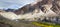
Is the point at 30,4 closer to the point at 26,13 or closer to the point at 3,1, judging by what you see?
the point at 26,13

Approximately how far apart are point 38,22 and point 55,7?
0.24m

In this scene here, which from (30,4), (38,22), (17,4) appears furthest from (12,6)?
(38,22)

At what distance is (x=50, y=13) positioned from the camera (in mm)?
1902

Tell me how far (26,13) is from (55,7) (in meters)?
0.32

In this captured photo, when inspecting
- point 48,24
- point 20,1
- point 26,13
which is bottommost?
point 48,24

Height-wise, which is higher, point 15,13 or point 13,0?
point 13,0

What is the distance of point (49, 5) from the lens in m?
1.92

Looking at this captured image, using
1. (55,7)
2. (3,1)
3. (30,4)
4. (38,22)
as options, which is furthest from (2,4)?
(55,7)

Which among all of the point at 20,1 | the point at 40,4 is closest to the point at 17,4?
the point at 20,1

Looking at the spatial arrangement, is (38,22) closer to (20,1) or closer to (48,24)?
(48,24)

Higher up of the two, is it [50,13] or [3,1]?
[3,1]

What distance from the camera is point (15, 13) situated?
193 centimetres

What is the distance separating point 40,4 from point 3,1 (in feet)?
1.31

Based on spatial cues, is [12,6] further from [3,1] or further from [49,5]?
[49,5]
